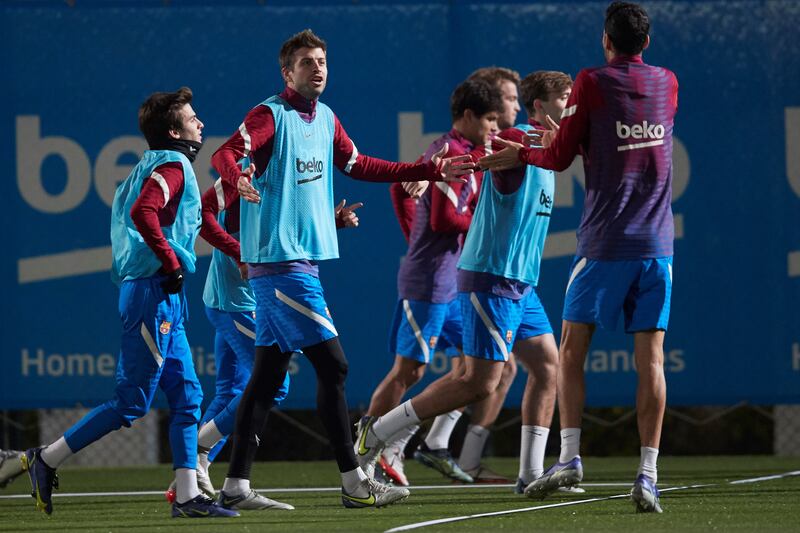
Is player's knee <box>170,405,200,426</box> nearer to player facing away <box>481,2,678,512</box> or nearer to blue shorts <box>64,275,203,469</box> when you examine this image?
blue shorts <box>64,275,203,469</box>

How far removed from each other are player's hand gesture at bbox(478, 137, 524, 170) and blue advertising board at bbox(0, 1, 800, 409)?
2.86 metres

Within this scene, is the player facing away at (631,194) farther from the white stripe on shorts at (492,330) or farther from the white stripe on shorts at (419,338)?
the white stripe on shorts at (419,338)

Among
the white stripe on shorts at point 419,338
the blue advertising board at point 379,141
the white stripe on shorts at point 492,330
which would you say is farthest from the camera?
the blue advertising board at point 379,141

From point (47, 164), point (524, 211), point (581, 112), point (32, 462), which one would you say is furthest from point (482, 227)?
point (47, 164)

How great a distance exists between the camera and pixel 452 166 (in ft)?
22.0

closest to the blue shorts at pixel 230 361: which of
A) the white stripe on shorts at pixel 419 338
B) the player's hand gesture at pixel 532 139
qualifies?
the white stripe on shorts at pixel 419 338

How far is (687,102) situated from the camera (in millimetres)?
9578

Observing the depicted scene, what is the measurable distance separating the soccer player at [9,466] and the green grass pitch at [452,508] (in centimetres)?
19

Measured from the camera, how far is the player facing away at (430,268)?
7.80 metres

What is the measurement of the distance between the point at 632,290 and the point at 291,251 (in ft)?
4.89

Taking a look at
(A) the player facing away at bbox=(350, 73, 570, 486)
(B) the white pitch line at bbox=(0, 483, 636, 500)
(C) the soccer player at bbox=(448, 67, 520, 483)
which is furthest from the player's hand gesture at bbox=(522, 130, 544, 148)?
(B) the white pitch line at bbox=(0, 483, 636, 500)

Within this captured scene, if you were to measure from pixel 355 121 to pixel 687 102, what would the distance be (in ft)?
7.20

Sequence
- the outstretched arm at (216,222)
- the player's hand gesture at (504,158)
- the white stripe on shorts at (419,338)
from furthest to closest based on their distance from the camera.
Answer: the white stripe on shorts at (419,338)
the outstretched arm at (216,222)
the player's hand gesture at (504,158)

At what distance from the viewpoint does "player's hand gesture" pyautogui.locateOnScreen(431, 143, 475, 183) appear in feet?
21.9
